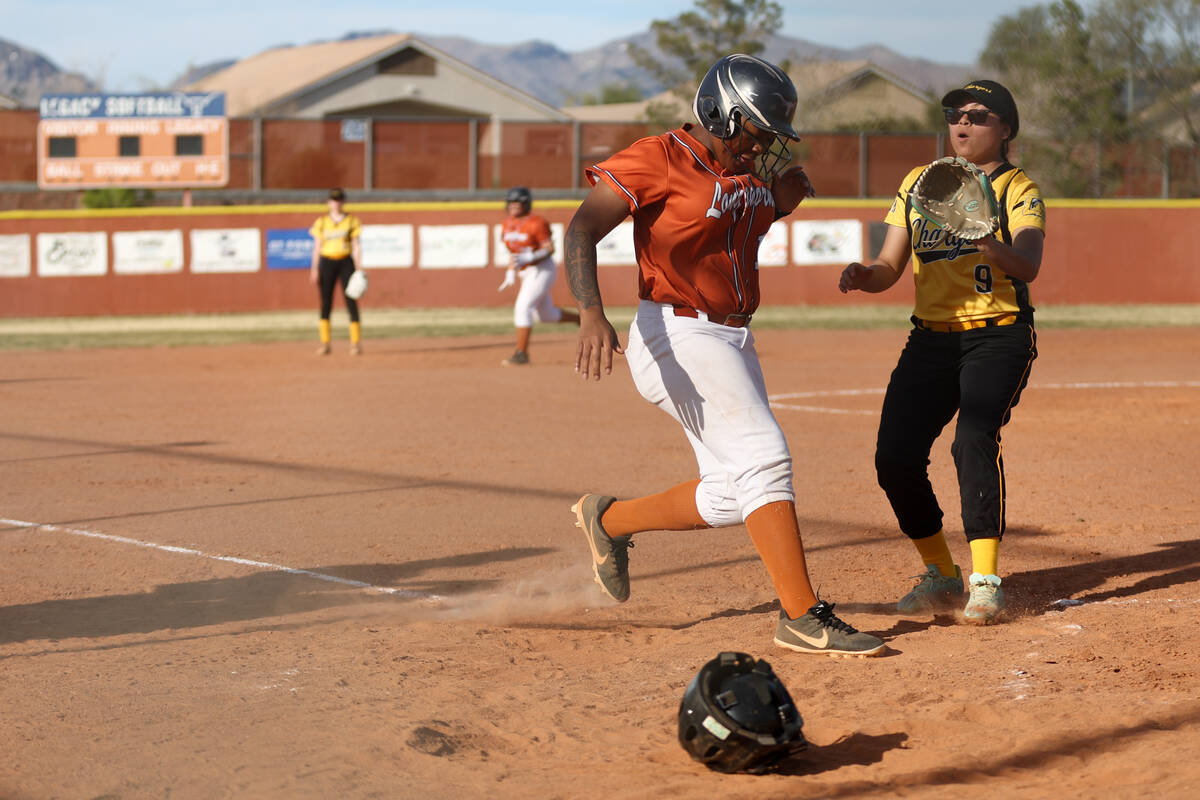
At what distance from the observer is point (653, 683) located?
14.6 feet

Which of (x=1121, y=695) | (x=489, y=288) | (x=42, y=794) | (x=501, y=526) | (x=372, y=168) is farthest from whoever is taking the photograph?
(x=372, y=168)

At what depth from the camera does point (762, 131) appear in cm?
466

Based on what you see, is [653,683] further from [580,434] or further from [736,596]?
[580,434]

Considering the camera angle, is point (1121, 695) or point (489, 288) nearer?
point (1121, 695)

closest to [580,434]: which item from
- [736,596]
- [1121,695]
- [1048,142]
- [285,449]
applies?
[285,449]

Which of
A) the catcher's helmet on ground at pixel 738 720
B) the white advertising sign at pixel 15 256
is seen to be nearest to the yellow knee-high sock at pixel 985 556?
the catcher's helmet on ground at pixel 738 720

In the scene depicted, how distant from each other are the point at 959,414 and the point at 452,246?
22085 mm

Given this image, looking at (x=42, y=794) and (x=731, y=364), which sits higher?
(x=731, y=364)

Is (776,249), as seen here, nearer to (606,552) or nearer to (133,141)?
(133,141)

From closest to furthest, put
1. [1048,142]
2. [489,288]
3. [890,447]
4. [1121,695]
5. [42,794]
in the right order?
[42,794] < [1121,695] < [890,447] < [489,288] < [1048,142]

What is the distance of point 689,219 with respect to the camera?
4625mm

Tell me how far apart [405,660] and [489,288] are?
22458 mm

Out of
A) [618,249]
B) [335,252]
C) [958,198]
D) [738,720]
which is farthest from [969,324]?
[618,249]

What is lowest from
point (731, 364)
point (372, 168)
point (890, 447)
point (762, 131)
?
point (890, 447)
